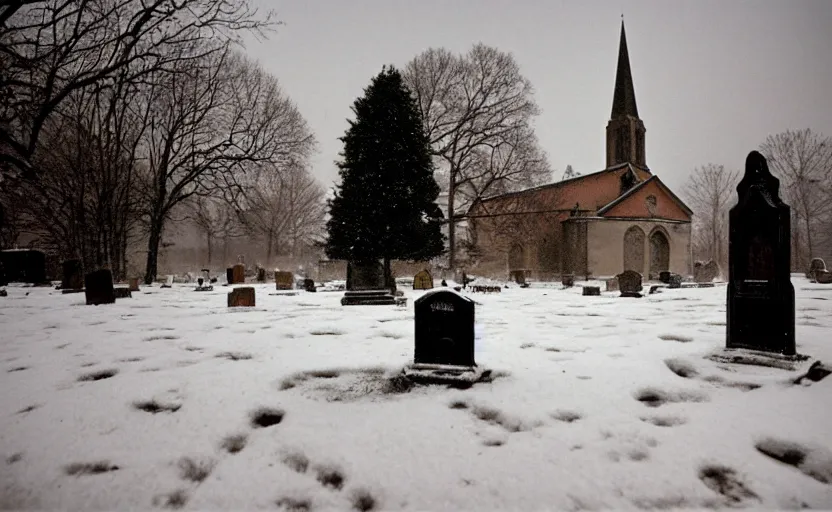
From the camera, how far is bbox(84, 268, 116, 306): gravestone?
32.6 feet

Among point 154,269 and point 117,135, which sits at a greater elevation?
point 117,135

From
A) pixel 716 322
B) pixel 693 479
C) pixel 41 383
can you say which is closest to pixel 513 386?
pixel 693 479

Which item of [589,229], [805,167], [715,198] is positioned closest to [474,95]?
[589,229]

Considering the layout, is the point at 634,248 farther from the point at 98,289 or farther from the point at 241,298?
the point at 98,289

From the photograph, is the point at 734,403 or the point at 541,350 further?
the point at 541,350

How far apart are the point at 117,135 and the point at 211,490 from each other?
65.8ft

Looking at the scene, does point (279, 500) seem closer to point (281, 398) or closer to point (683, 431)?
point (281, 398)

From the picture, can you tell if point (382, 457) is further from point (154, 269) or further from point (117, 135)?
point (154, 269)

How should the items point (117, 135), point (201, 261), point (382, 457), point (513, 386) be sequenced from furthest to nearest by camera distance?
point (201, 261), point (117, 135), point (513, 386), point (382, 457)

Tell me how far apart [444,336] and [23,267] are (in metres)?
24.3

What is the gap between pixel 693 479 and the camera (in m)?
1.93

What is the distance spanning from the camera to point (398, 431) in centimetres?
246

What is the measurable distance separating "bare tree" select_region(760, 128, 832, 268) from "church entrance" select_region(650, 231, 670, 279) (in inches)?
322

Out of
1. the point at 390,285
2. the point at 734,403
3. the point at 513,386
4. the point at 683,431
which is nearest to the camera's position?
the point at 683,431
